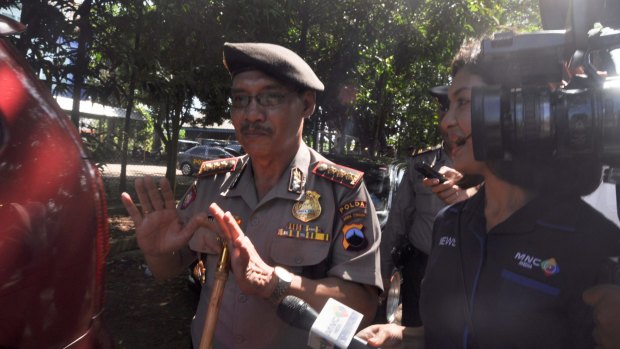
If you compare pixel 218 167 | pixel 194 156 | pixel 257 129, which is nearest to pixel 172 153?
pixel 218 167

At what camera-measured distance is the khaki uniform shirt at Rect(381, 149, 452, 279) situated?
9.96ft

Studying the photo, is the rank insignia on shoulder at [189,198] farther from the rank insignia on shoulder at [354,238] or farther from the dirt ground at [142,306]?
the dirt ground at [142,306]

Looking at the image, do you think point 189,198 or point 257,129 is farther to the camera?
point 189,198

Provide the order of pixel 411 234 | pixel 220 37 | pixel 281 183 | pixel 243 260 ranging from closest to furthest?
pixel 243 260 → pixel 281 183 → pixel 411 234 → pixel 220 37

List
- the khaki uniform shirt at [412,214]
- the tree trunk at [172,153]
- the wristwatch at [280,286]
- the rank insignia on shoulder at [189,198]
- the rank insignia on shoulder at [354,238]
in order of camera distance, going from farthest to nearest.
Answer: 1. the tree trunk at [172,153]
2. the khaki uniform shirt at [412,214]
3. the rank insignia on shoulder at [189,198]
4. the rank insignia on shoulder at [354,238]
5. the wristwatch at [280,286]

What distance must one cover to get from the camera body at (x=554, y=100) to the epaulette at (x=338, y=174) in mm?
805

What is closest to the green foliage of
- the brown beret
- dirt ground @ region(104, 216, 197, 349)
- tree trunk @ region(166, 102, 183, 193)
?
tree trunk @ region(166, 102, 183, 193)

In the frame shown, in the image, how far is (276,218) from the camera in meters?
1.86

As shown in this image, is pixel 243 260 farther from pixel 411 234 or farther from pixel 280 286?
pixel 411 234

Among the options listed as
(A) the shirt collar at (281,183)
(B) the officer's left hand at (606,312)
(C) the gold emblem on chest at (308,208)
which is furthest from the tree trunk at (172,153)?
(B) the officer's left hand at (606,312)

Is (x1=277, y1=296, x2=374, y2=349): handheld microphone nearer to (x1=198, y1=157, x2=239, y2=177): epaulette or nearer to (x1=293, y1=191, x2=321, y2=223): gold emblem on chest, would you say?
(x1=293, y1=191, x2=321, y2=223): gold emblem on chest

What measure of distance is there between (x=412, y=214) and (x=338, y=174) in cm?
137

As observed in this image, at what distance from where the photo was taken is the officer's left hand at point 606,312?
39.2 inches

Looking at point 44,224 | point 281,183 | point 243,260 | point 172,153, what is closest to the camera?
point 44,224
